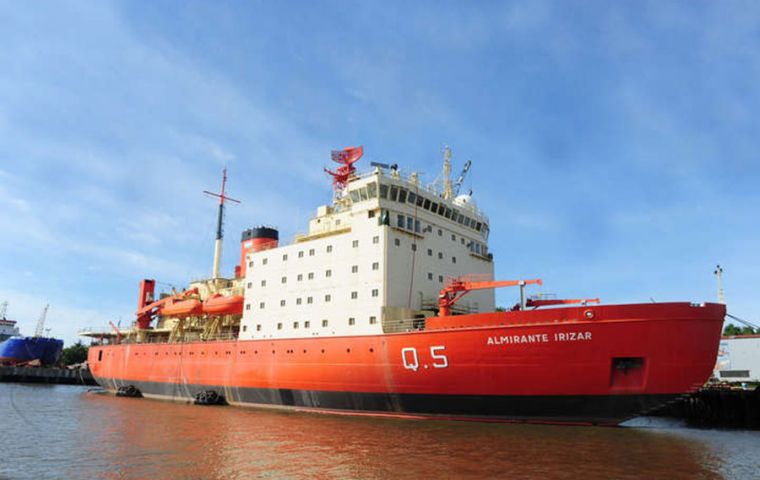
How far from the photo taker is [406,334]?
17.3m

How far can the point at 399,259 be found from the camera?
788 inches

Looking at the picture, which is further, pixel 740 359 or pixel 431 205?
pixel 740 359

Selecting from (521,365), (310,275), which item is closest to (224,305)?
(310,275)

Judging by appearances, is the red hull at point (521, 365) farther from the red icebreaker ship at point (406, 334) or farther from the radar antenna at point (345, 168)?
the radar antenna at point (345, 168)

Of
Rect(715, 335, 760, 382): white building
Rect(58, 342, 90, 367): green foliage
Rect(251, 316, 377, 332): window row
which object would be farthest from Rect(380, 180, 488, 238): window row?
Rect(58, 342, 90, 367): green foliage

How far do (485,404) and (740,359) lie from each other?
24.5m

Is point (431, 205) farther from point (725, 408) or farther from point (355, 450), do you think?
point (725, 408)

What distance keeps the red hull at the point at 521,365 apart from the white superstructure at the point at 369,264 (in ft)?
4.60

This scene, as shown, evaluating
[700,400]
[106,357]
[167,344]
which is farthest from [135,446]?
[106,357]

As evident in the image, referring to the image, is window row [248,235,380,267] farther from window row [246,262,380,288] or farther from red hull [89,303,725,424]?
red hull [89,303,725,424]

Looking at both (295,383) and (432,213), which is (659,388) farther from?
(295,383)

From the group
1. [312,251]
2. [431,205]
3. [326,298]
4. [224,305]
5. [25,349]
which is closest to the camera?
[326,298]

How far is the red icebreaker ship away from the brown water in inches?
40.9

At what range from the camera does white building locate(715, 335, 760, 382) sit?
31.0 m
